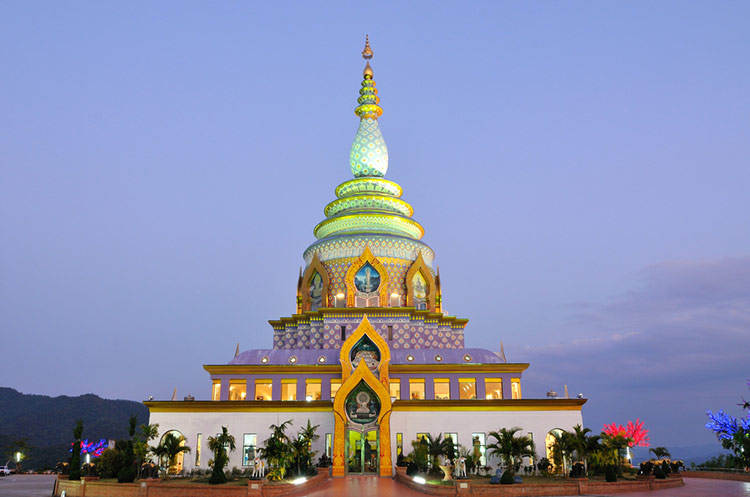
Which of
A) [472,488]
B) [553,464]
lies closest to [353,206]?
[553,464]

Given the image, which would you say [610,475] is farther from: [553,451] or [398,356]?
[398,356]

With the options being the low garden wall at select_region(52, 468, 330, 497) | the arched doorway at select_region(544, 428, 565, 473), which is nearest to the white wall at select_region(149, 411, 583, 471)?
the arched doorway at select_region(544, 428, 565, 473)

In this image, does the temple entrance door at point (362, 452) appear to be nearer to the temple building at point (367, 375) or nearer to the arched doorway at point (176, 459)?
the temple building at point (367, 375)

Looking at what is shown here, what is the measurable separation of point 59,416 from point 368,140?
94.0 m

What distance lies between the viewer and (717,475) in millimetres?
Answer: 36250

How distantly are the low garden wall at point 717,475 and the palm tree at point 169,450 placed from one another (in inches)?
1268

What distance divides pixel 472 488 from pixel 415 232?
28.1 metres

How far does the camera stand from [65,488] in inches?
1133

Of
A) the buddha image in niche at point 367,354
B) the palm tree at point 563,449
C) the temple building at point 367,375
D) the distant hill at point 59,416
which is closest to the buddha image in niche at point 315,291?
the temple building at point 367,375

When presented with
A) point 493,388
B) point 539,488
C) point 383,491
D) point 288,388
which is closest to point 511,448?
point 539,488

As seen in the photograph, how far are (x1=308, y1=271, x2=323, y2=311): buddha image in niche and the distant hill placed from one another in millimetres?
68600

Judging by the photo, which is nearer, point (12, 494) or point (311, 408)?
point (12, 494)

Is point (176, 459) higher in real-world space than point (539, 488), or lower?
higher

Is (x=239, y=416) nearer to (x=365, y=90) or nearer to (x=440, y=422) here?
(x=440, y=422)
